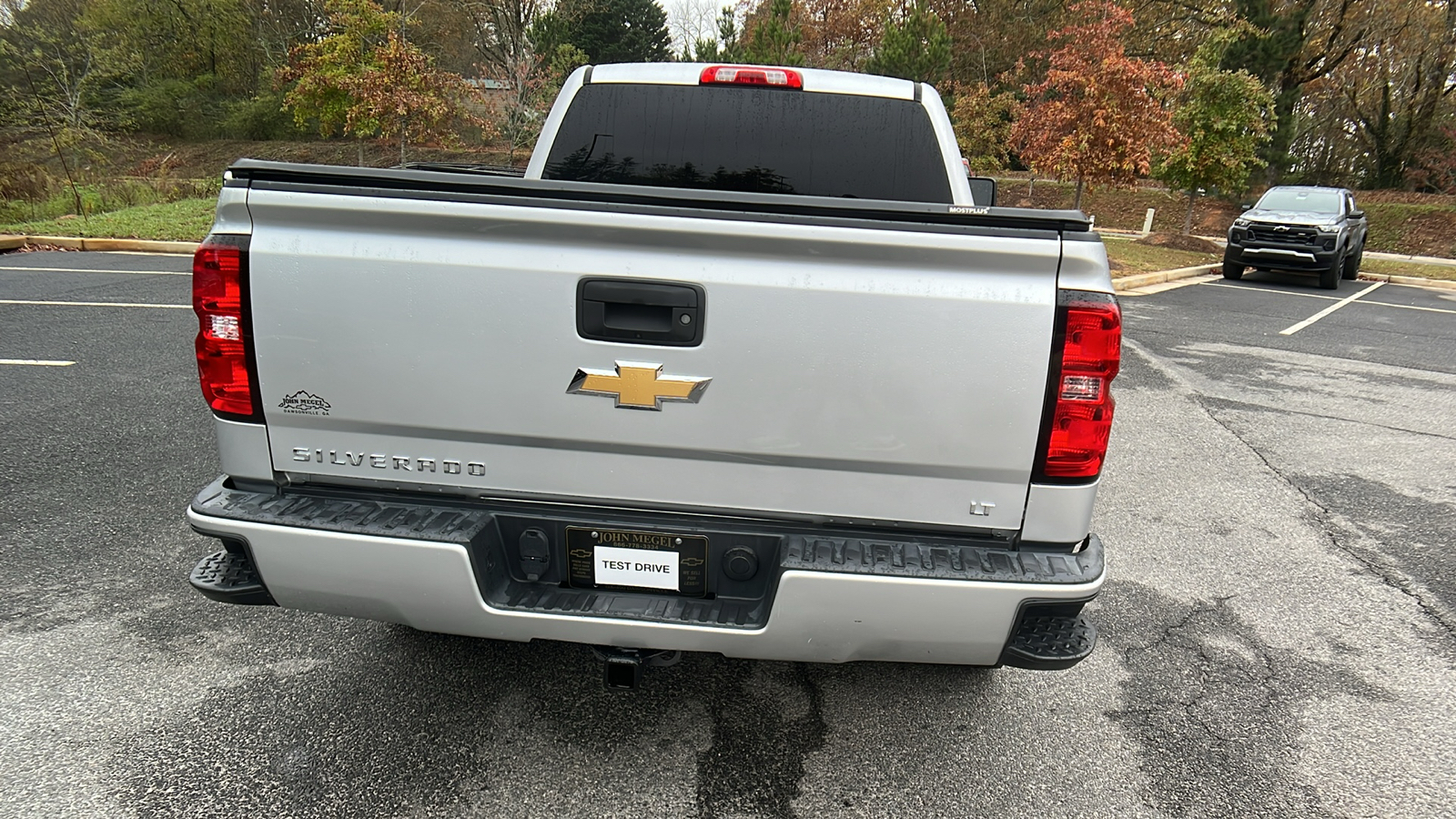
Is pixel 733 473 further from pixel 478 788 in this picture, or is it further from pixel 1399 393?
pixel 1399 393

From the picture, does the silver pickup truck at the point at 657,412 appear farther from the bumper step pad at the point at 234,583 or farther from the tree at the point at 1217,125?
the tree at the point at 1217,125

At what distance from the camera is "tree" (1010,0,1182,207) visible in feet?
47.6

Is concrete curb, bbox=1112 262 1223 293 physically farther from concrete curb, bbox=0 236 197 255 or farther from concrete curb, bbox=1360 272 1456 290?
concrete curb, bbox=0 236 197 255

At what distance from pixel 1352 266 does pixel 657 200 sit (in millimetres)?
20136

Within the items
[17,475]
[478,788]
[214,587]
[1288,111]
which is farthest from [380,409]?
[1288,111]

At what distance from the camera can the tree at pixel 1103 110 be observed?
14.5m

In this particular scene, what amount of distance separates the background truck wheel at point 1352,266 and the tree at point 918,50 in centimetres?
1447

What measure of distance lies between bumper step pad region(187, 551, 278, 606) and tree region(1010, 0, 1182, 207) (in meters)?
15.4

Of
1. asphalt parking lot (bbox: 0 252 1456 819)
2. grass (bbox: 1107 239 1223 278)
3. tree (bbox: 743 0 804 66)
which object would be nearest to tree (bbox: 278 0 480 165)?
grass (bbox: 1107 239 1223 278)

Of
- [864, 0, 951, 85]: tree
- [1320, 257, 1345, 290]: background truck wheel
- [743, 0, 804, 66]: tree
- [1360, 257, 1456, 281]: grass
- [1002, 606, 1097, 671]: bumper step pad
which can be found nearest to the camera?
[1002, 606, 1097, 671]: bumper step pad

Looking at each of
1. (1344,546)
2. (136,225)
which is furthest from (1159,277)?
(136,225)

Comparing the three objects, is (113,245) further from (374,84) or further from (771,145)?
(771,145)

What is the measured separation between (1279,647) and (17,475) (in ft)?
19.9

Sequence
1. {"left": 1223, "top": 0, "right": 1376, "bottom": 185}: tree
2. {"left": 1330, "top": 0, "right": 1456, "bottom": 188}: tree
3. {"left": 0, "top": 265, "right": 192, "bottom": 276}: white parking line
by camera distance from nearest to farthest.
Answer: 1. {"left": 0, "top": 265, "right": 192, "bottom": 276}: white parking line
2. {"left": 1223, "top": 0, "right": 1376, "bottom": 185}: tree
3. {"left": 1330, "top": 0, "right": 1456, "bottom": 188}: tree
